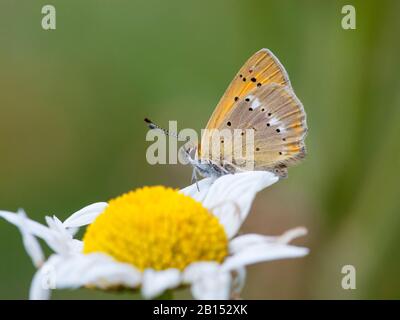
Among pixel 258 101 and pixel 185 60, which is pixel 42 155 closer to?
pixel 185 60

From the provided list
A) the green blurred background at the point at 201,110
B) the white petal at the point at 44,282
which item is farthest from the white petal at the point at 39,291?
the green blurred background at the point at 201,110

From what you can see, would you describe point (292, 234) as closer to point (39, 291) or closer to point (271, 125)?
point (39, 291)

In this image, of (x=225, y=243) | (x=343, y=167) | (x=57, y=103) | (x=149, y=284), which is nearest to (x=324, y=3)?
(x=343, y=167)

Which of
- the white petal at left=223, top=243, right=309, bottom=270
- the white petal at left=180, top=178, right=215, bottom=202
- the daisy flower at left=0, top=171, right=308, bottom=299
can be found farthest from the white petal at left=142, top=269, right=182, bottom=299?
the white petal at left=180, top=178, right=215, bottom=202

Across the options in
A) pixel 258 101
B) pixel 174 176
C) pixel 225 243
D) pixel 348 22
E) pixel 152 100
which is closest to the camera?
pixel 225 243

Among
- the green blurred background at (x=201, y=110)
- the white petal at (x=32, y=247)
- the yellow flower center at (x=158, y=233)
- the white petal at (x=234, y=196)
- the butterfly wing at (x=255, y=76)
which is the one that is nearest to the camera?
the yellow flower center at (x=158, y=233)

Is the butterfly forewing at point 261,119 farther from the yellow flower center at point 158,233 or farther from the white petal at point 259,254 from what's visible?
the white petal at point 259,254
